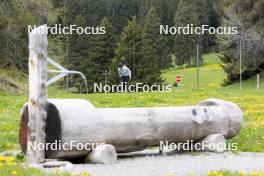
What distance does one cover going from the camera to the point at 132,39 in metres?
66.5

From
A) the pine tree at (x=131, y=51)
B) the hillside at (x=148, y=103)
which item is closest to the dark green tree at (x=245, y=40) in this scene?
the pine tree at (x=131, y=51)

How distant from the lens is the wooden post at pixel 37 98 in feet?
37.7

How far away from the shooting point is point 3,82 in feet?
133

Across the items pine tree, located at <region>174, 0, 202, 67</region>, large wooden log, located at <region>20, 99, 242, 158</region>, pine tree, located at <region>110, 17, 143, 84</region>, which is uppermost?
pine tree, located at <region>174, 0, 202, 67</region>

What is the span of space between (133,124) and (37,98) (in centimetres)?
202

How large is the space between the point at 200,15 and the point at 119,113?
9782cm

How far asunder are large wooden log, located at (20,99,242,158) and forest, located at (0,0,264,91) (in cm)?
2760

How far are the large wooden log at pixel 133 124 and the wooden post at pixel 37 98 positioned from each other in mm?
173

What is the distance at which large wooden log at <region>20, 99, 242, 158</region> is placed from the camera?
11.7m

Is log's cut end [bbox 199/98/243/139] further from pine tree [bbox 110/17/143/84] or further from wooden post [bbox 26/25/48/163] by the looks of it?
pine tree [bbox 110/17/143/84]

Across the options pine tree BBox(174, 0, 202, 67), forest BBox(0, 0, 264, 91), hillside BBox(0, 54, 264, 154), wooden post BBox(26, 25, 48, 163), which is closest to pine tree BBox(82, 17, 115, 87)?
forest BBox(0, 0, 264, 91)

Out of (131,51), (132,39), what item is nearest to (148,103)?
(131,51)

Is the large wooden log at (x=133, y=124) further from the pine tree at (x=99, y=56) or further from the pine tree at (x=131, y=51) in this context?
the pine tree at (x=99, y=56)

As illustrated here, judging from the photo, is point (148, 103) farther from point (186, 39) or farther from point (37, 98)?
point (186, 39)
